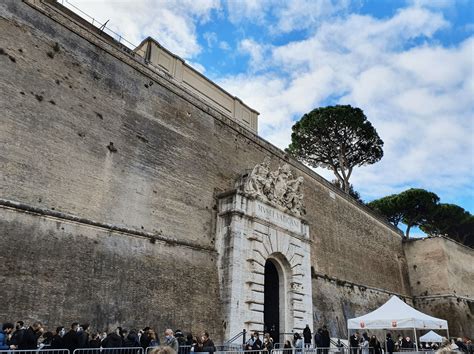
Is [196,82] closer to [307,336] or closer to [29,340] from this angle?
[307,336]

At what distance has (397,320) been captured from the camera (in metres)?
11.2

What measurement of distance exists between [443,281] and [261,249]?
15.6m

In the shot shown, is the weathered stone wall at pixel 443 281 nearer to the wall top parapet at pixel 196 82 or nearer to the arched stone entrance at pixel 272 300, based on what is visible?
the arched stone entrance at pixel 272 300

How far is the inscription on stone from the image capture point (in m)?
12.5

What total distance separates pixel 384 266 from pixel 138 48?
16369 mm

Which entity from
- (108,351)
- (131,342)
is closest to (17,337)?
(108,351)

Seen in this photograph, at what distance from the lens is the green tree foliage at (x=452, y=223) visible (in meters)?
33.0

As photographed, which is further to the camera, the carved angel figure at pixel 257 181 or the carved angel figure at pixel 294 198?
the carved angel figure at pixel 294 198

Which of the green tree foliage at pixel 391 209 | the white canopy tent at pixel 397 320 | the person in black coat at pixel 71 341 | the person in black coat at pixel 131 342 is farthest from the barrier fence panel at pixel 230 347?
the green tree foliage at pixel 391 209

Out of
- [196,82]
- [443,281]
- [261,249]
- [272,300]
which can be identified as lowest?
[272,300]

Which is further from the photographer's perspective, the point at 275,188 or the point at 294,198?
the point at 294,198

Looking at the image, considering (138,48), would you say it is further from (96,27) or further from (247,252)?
(247,252)

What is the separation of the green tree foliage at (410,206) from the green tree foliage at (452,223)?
22.6 inches

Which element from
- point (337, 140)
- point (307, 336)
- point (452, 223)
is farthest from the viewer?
point (452, 223)
